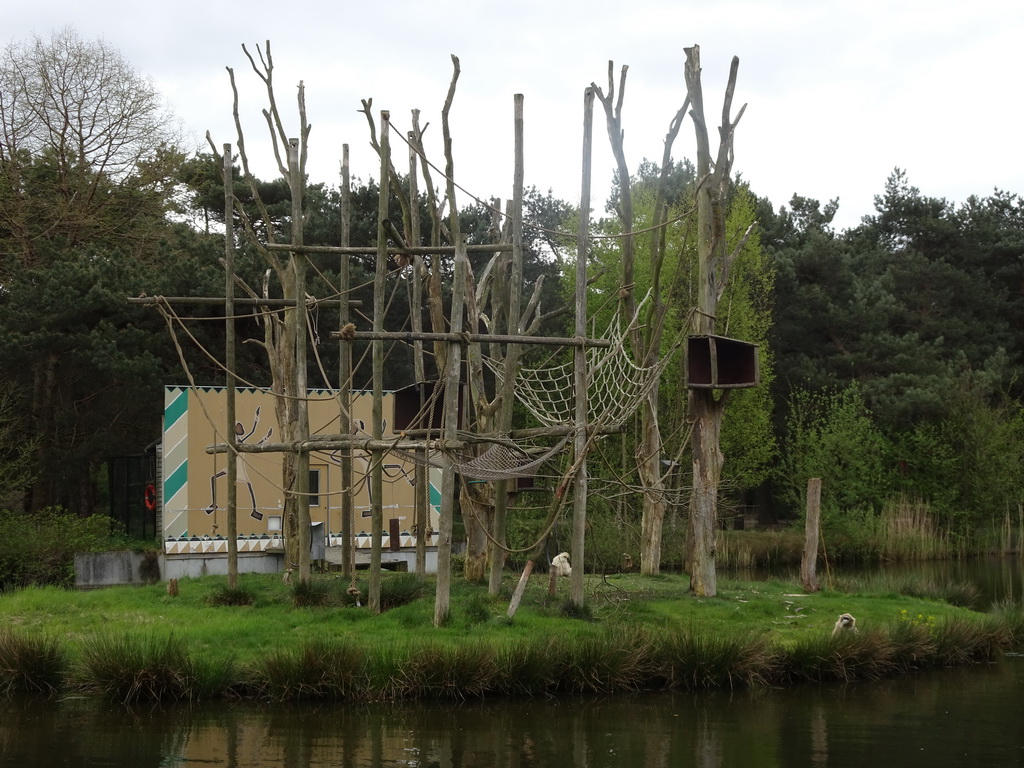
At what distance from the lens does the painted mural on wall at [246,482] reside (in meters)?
17.1

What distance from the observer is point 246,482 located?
18000 mm

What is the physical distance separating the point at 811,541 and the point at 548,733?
7.55 m

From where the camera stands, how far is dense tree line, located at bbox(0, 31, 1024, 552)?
2105 cm

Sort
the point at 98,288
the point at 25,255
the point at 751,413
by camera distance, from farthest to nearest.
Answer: the point at 751,413 < the point at 25,255 < the point at 98,288

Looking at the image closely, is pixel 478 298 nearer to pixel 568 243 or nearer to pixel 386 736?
pixel 386 736

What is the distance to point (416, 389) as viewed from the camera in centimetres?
1474

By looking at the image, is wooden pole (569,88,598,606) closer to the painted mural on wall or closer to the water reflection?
the water reflection

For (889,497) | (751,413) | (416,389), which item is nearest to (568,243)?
(751,413)

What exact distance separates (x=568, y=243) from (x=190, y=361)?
41.9ft

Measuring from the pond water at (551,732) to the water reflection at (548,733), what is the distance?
13 millimetres

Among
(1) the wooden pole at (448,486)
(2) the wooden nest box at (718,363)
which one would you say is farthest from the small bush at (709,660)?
(2) the wooden nest box at (718,363)

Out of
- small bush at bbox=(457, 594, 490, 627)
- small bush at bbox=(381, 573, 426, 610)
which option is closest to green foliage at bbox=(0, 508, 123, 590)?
small bush at bbox=(381, 573, 426, 610)

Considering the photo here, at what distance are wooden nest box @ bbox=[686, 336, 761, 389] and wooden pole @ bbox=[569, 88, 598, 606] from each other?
2066mm

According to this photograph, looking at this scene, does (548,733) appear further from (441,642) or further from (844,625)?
(844,625)
